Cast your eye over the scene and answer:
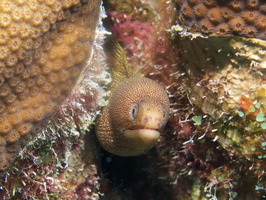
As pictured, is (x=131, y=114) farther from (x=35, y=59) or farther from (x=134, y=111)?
(x=35, y=59)

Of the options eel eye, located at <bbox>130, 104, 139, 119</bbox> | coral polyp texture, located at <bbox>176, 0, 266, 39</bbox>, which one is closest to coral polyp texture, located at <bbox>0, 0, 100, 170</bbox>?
eel eye, located at <bbox>130, 104, 139, 119</bbox>

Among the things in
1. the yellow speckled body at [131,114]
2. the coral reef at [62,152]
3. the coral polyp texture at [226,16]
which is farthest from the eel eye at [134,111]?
the coral polyp texture at [226,16]

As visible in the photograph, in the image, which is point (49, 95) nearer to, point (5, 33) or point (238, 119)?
point (5, 33)

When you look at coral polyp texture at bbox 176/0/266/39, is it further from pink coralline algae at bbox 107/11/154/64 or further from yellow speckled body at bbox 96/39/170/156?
pink coralline algae at bbox 107/11/154/64

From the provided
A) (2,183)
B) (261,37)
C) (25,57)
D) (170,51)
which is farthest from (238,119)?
(2,183)

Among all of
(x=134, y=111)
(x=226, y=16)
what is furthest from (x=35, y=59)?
(x=226, y=16)
